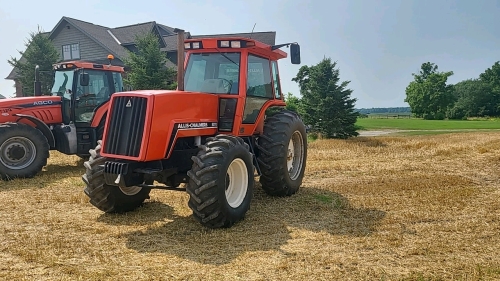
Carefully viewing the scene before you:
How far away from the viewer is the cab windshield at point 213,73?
688 cm

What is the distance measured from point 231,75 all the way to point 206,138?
3.74ft

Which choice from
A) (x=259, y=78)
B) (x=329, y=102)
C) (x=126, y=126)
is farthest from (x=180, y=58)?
(x=329, y=102)

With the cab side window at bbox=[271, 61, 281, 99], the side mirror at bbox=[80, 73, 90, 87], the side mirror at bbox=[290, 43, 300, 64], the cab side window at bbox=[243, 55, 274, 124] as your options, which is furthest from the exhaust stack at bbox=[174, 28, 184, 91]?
the side mirror at bbox=[80, 73, 90, 87]

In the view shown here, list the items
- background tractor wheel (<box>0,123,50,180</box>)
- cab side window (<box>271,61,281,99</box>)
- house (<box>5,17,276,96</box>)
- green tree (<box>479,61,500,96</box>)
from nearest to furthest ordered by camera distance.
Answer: cab side window (<box>271,61,281,99</box>) < background tractor wheel (<box>0,123,50,180</box>) < house (<box>5,17,276,96</box>) < green tree (<box>479,61,500,96</box>)

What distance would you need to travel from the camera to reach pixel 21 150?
32.0 ft

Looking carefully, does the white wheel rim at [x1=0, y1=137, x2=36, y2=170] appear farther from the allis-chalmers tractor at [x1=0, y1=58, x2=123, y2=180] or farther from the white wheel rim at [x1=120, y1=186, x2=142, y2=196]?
the white wheel rim at [x1=120, y1=186, x2=142, y2=196]

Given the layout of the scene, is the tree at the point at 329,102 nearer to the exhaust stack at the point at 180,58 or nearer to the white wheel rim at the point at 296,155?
the white wheel rim at the point at 296,155

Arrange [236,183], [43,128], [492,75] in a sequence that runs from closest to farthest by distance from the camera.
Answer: [236,183]
[43,128]
[492,75]

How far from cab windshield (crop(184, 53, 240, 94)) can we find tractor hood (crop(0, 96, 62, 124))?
5260mm

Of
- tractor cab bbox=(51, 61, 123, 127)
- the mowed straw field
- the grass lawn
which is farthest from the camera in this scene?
the grass lawn

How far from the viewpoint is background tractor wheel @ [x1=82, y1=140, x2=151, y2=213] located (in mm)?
5941

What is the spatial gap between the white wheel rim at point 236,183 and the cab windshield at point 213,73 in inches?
50.6

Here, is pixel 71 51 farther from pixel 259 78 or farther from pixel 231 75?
pixel 231 75

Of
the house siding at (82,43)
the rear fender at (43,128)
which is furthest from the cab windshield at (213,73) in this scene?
the house siding at (82,43)
